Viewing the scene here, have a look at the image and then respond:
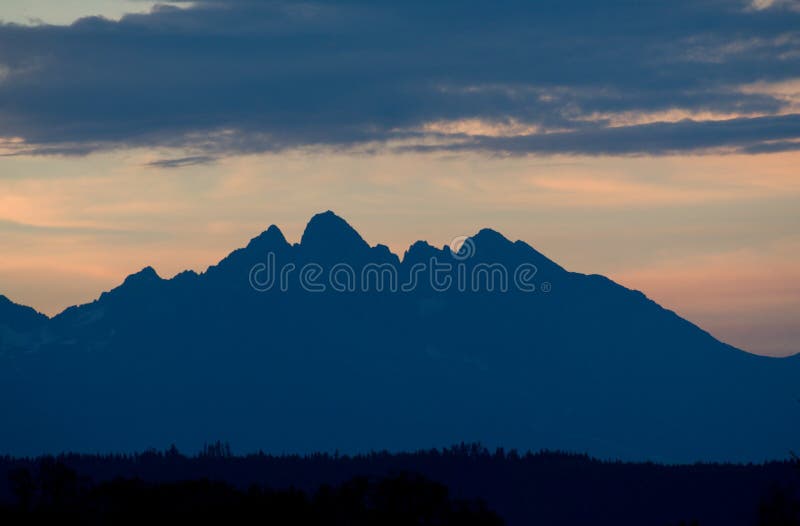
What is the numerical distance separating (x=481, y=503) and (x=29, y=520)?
55576mm

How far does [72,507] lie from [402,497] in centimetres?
4699

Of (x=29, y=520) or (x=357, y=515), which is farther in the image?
(x=357, y=515)

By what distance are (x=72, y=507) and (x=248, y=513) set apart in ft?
95.4

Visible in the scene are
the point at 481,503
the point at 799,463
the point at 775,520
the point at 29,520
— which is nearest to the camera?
the point at 799,463

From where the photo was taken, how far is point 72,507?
650 ft

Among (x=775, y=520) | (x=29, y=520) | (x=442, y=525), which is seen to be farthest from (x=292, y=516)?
(x=775, y=520)

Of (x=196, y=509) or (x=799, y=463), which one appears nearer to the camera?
(x=799, y=463)

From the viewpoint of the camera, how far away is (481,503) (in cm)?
18725

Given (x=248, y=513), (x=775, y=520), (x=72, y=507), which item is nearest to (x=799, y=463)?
(x=775, y=520)

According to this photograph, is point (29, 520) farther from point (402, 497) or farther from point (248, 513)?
point (402, 497)

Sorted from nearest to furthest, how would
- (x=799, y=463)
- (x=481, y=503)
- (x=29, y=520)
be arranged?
(x=799, y=463) → (x=29, y=520) → (x=481, y=503)

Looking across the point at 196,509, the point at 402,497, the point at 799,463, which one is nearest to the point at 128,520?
the point at 196,509

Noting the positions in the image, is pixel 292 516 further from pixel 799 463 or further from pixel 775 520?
pixel 799 463

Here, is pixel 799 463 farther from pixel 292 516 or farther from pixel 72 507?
pixel 72 507
